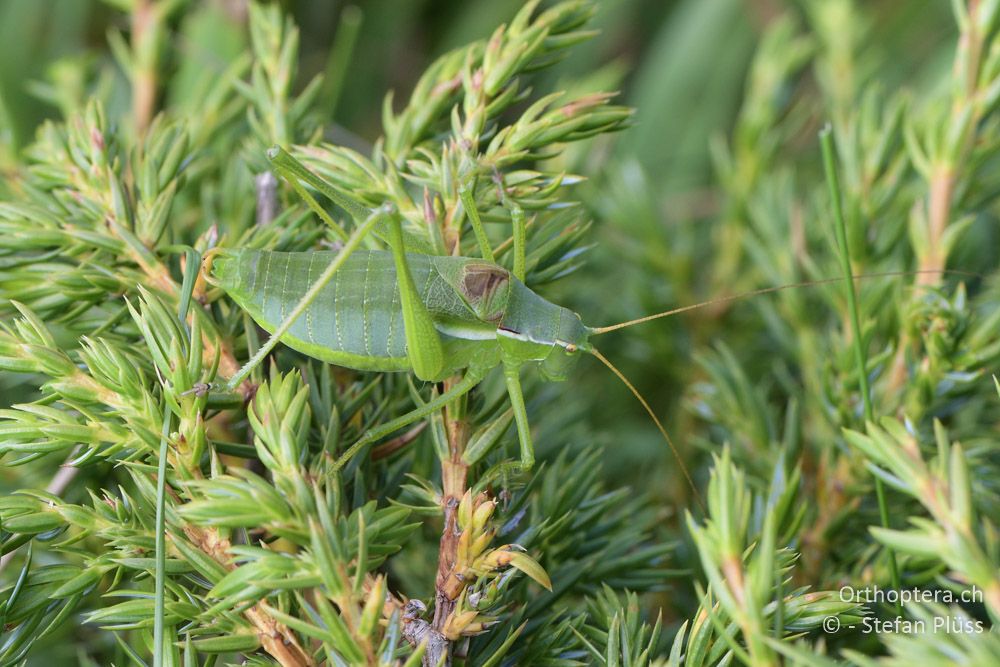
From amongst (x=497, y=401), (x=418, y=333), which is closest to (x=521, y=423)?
(x=497, y=401)

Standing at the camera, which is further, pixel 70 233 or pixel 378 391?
pixel 378 391

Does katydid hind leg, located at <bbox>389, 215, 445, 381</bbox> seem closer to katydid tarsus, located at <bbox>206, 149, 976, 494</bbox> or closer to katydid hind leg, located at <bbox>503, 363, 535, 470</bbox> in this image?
katydid tarsus, located at <bbox>206, 149, 976, 494</bbox>

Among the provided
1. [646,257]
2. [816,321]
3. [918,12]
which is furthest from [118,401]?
[918,12]

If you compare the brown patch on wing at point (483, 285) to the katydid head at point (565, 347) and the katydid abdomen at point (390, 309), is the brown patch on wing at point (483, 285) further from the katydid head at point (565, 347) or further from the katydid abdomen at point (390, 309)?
the katydid head at point (565, 347)

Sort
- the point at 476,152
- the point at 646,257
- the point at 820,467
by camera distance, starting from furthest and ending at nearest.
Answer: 1. the point at 646,257
2. the point at 820,467
3. the point at 476,152

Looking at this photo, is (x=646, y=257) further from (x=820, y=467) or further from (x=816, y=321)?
(x=820, y=467)

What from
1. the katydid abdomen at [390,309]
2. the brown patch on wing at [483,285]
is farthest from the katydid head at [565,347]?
the brown patch on wing at [483,285]
